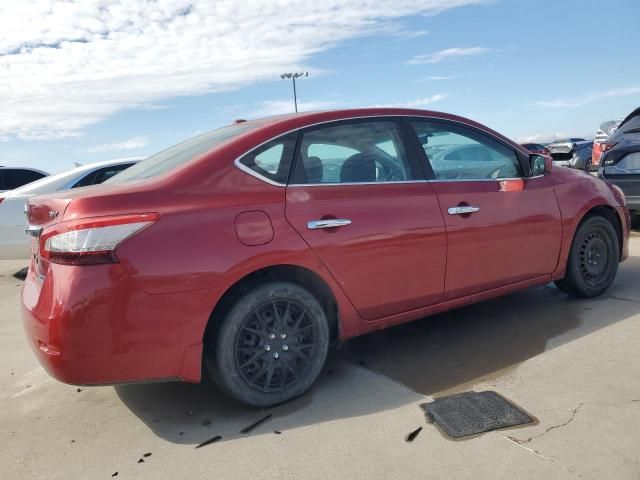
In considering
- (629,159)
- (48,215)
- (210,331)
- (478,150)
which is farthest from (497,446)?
(629,159)

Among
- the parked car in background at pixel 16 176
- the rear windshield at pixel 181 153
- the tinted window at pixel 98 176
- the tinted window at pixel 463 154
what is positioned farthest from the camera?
the parked car in background at pixel 16 176

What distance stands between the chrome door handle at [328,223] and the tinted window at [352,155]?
25 cm

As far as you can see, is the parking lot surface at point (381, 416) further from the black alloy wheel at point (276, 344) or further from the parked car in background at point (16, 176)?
the parked car in background at point (16, 176)

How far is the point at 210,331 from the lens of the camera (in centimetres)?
303

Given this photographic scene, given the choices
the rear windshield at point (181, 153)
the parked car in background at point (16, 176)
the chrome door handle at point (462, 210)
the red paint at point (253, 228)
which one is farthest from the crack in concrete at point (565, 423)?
the parked car in background at point (16, 176)

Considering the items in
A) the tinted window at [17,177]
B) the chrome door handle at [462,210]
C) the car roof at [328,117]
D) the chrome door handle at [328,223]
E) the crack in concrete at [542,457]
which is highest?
the car roof at [328,117]

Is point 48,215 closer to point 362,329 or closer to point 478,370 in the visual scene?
point 362,329

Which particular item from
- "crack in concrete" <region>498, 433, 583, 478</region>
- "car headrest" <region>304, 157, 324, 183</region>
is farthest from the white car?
"crack in concrete" <region>498, 433, 583, 478</region>

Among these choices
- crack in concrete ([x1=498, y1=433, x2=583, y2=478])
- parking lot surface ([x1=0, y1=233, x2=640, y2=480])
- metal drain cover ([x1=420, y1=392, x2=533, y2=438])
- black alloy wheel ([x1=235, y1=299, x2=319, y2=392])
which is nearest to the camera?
crack in concrete ([x1=498, y1=433, x2=583, y2=478])

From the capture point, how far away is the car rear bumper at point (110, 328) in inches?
105

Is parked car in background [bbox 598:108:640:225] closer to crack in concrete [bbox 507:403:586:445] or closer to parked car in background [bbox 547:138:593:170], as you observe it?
crack in concrete [bbox 507:403:586:445]

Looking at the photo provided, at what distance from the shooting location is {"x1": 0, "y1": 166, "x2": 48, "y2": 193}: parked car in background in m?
10.2

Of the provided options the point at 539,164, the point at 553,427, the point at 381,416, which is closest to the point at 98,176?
the point at 539,164

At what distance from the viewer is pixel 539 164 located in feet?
14.2
